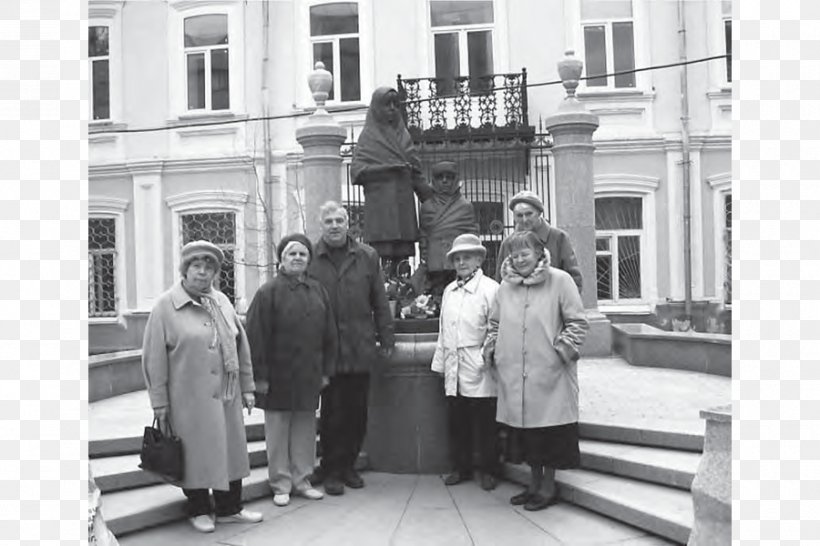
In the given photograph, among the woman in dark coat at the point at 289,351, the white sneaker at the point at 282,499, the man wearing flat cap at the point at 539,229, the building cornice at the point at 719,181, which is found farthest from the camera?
the building cornice at the point at 719,181

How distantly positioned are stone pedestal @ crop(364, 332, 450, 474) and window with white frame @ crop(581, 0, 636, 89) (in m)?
10.6

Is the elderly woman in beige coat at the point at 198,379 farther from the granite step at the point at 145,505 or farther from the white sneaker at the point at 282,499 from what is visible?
the white sneaker at the point at 282,499

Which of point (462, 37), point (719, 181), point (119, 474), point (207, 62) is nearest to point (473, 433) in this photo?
point (119, 474)

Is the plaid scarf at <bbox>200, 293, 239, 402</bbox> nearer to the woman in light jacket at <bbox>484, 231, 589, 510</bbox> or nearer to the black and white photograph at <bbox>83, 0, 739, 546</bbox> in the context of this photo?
the black and white photograph at <bbox>83, 0, 739, 546</bbox>

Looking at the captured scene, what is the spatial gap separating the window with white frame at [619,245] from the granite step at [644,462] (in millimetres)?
9494

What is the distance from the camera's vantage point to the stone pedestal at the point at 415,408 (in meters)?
6.10

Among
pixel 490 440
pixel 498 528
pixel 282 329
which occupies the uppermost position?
pixel 282 329

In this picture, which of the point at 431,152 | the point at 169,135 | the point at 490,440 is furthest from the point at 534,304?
the point at 169,135

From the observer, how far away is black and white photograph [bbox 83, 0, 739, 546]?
15.8 feet

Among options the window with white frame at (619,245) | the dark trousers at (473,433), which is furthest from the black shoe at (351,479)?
the window with white frame at (619,245)

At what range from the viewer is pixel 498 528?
492 cm

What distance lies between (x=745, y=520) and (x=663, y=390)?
506cm

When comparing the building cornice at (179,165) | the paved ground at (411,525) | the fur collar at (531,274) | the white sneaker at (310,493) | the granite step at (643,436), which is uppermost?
the building cornice at (179,165)

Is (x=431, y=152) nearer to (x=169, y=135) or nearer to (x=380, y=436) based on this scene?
A: (x=169, y=135)
